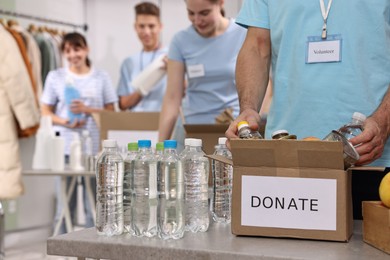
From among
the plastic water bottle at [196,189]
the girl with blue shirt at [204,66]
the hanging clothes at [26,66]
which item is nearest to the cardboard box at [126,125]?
the girl with blue shirt at [204,66]

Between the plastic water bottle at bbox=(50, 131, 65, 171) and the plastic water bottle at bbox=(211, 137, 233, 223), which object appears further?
the plastic water bottle at bbox=(50, 131, 65, 171)

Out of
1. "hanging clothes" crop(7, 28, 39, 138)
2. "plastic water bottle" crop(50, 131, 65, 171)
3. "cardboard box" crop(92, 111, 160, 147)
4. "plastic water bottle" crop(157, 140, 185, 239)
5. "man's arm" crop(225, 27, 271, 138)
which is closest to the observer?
"plastic water bottle" crop(157, 140, 185, 239)

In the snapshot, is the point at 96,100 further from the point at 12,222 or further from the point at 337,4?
the point at 337,4

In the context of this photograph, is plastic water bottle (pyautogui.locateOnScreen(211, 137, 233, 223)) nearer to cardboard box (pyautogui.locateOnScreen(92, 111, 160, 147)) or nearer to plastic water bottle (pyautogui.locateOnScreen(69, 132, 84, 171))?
cardboard box (pyautogui.locateOnScreen(92, 111, 160, 147))

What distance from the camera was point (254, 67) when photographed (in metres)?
1.96

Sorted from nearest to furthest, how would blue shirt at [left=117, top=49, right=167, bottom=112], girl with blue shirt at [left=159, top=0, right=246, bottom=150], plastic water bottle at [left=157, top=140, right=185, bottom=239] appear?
plastic water bottle at [left=157, top=140, right=185, bottom=239], girl with blue shirt at [left=159, top=0, right=246, bottom=150], blue shirt at [left=117, top=49, right=167, bottom=112]

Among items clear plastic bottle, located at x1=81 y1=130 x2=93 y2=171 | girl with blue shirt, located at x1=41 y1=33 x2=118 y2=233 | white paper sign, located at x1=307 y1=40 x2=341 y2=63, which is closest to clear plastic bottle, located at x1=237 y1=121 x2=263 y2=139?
white paper sign, located at x1=307 y1=40 x2=341 y2=63

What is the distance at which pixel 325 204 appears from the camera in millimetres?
1373

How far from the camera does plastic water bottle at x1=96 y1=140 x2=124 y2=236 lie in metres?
1.48

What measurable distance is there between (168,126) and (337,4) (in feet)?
5.62

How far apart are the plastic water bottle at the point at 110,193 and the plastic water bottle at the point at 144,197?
4 cm

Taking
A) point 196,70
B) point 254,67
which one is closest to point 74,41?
point 196,70

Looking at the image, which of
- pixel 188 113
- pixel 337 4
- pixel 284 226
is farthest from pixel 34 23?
pixel 284 226

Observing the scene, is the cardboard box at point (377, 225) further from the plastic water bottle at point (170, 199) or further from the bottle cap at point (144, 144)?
the bottle cap at point (144, 144)
